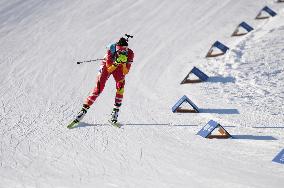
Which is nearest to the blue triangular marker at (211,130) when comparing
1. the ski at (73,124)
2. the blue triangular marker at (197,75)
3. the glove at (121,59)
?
the glove at (121,59)

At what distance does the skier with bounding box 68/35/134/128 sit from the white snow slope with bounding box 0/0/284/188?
1.14 ft

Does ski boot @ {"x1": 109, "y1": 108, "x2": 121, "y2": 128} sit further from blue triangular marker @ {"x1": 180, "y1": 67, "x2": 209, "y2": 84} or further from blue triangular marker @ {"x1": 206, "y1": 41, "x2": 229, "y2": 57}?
blue triangular marker @ {"x1": 206, "y1": 41, "x2": 229, "y2": 57}

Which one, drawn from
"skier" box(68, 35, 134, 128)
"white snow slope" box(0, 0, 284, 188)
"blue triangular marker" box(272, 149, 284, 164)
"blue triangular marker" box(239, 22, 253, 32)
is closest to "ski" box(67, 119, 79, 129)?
"skier" box(68, 35, 134, 128)

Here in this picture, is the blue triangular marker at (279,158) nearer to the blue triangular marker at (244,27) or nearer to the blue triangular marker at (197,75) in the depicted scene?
the blue triangular marker at (197,75)

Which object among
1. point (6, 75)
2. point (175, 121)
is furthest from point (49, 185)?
point (6, 75)

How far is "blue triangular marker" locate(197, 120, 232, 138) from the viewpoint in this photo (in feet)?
33.8

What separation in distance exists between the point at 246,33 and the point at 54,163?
1002cm

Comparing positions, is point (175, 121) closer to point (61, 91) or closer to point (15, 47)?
point (61, 91)

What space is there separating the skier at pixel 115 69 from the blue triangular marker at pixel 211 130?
80.9 inches

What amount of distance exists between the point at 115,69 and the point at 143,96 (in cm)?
196

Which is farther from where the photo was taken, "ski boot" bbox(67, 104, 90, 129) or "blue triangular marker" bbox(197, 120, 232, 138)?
"ski boot" bbox(67, 104, 90, 129)

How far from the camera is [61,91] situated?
520 inches

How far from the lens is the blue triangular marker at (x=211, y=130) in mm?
10312

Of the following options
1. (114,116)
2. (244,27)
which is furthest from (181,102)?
(244,27)
